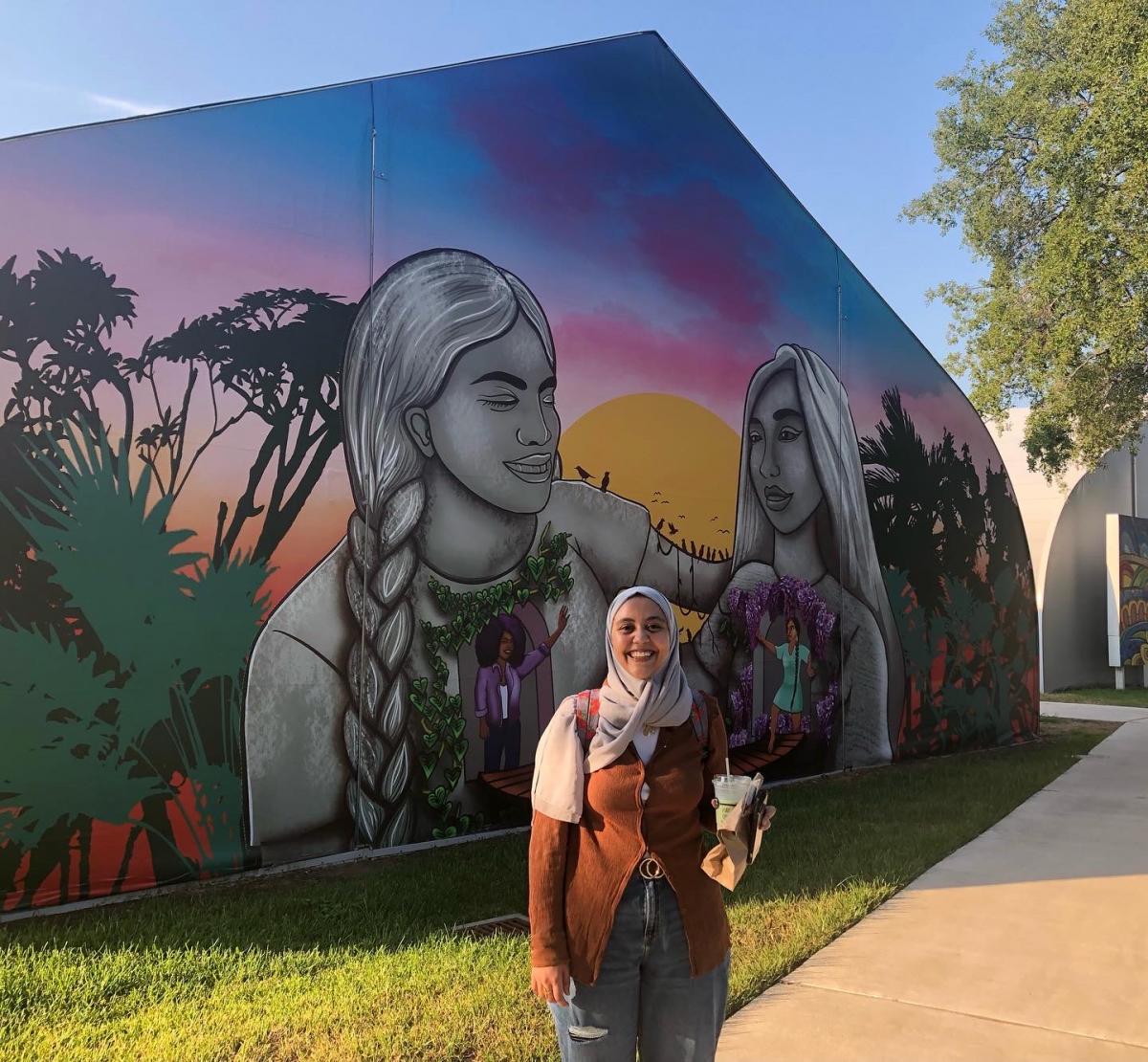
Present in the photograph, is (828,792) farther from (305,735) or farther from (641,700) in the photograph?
(641,700)

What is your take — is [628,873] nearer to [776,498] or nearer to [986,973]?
[986,973]

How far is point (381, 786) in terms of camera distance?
6.71 meters

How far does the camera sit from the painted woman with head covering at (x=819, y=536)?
394 inches

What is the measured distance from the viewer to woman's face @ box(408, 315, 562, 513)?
286 inches

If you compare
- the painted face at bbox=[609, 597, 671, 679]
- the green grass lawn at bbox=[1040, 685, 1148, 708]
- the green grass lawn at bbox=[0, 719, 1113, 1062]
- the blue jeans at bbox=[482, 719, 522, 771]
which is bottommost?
the green grass lawn at bbox=[1040, 685, 1148, 708]

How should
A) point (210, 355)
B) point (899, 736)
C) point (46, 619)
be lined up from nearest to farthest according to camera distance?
point (46, 619), point (210, 355), point (899, 736)

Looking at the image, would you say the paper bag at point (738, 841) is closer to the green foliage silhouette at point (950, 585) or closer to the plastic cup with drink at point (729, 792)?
the plastic cup with drink at point (729, 792)

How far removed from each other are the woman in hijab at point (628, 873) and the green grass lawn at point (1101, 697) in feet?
72.7

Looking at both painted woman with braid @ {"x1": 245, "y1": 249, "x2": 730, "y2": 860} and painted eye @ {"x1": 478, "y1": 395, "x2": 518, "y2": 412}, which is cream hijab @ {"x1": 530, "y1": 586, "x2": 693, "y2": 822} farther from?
painted eye @ {"x1": 478, "y1": 395, "x2": 518, "y2": 412}

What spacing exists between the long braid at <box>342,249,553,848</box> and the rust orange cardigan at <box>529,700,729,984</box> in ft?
14.0

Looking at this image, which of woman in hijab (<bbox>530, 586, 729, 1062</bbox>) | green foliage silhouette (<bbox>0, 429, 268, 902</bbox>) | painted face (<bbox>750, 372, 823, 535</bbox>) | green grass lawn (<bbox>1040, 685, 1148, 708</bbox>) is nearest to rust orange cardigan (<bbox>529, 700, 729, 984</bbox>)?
woman in hijab (<bbox>530, 586, 729, 1062</bbox>)

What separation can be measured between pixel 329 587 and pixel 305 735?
96 cm

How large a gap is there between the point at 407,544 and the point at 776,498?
15.7 ft

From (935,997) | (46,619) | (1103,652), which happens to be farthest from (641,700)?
(1103,652)
